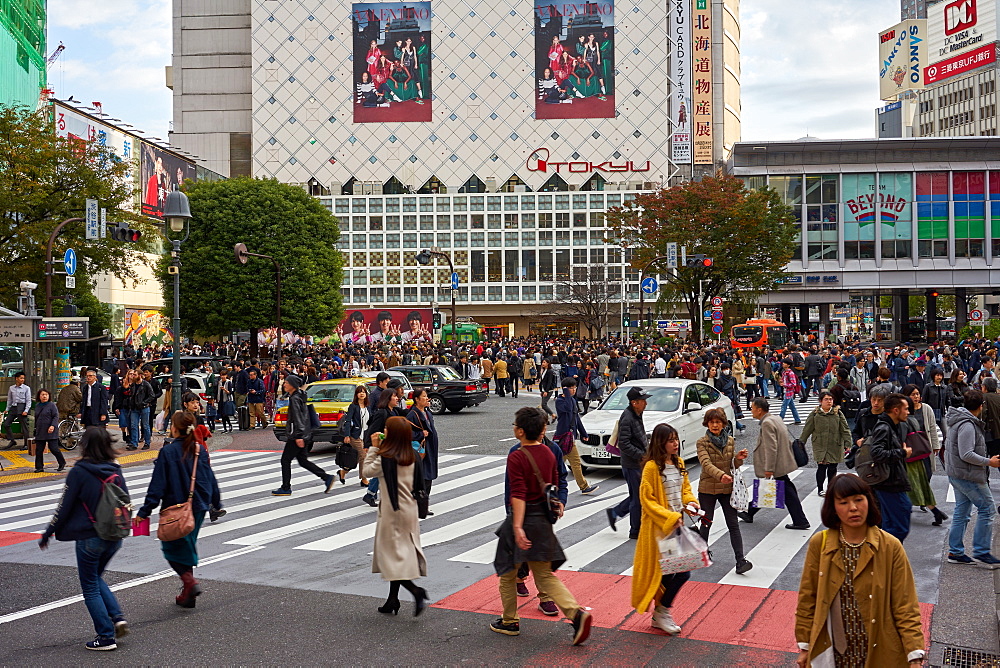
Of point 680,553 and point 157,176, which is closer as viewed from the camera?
point 680,553

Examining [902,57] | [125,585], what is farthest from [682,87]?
[125,585]

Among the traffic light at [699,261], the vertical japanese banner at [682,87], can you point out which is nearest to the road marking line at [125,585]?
the traffic light at [699,261]

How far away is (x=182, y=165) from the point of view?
6981cm

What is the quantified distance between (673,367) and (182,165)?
180 feet

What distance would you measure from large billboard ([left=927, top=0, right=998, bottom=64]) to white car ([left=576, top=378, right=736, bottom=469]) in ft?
355

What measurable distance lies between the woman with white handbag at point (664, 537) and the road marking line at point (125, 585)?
456 cm

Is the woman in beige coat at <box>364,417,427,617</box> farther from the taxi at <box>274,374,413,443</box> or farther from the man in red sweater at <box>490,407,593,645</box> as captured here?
the taxi at <box>274,374,413,443</box>

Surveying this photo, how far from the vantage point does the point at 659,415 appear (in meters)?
A: 14.9

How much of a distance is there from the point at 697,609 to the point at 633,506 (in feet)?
7.95

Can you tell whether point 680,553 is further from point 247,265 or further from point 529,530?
point 247,265

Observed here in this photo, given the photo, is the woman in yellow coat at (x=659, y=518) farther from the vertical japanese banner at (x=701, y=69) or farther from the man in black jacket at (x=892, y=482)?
the vertical japanese banner at (x=701, y=69)

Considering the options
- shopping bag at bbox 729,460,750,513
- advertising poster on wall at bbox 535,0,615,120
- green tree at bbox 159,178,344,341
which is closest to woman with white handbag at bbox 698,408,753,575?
shopping bag at bbox 729,460,750,513

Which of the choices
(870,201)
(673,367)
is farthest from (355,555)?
(870,201)

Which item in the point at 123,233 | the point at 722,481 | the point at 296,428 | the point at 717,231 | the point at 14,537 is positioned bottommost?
the point at 14,537
